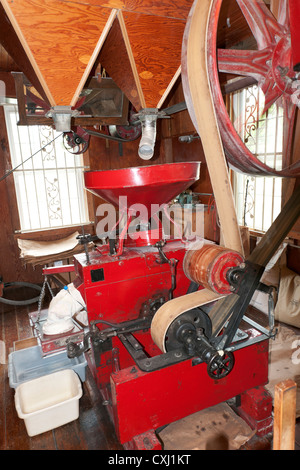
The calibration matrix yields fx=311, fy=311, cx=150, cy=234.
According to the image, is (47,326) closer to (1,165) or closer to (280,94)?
(280,94)

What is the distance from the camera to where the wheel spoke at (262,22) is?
145 cm

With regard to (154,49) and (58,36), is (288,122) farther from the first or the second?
(58,36)

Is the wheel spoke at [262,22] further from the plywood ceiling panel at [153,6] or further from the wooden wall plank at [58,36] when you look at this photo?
the wooden wall plank at [58,36]

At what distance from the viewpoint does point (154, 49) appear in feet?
6.25

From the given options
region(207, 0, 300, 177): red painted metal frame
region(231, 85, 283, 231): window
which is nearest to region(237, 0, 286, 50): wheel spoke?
region(207, 0, 300, 177): red painted metal frame

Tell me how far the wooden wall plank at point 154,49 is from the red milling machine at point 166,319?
26.1 inches

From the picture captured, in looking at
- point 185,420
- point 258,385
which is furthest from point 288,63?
point 185,420

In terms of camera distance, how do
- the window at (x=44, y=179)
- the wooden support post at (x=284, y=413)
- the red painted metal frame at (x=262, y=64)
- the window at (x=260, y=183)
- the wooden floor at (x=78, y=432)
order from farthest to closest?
the window at (x=44, y=179)
the window at (x=260, y=183)
the wooden floor at (x=78, y=432)
the red painted metal frame at (x=262, y=64)
the wooden support post at (x=284, y=413)

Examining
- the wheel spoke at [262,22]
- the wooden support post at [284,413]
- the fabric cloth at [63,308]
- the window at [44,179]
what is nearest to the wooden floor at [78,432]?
the fabric cloth at [63,308]

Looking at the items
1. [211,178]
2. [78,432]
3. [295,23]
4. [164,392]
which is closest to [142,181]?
[211,178]

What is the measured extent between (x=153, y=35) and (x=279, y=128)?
7.62ft

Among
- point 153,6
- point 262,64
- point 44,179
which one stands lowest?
point 44,179

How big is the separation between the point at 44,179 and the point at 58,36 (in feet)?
11.6

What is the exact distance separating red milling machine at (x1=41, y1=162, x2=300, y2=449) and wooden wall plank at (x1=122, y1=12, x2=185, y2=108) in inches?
26.1
